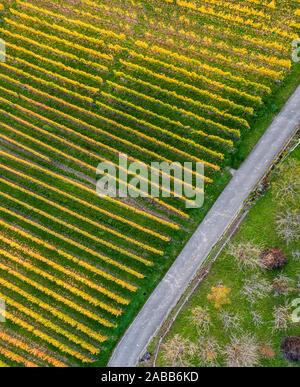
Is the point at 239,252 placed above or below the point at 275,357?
above

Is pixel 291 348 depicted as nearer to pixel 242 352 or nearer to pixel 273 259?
pixel 242 352

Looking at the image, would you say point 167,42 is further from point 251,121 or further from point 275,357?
point 275,357

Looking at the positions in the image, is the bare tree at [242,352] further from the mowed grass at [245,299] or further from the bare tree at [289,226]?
the bare tree at [289,226]

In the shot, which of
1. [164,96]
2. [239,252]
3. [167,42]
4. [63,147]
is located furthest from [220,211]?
[167,42]

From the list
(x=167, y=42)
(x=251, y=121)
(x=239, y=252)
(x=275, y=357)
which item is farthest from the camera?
(x=167, y=42)

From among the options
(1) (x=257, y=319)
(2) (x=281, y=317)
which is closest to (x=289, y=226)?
(2) (x=281, y=317)

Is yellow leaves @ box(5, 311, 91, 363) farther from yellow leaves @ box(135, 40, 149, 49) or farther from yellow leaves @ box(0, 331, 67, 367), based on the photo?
yellow leaves @ box(135, 40, 149, 49)
